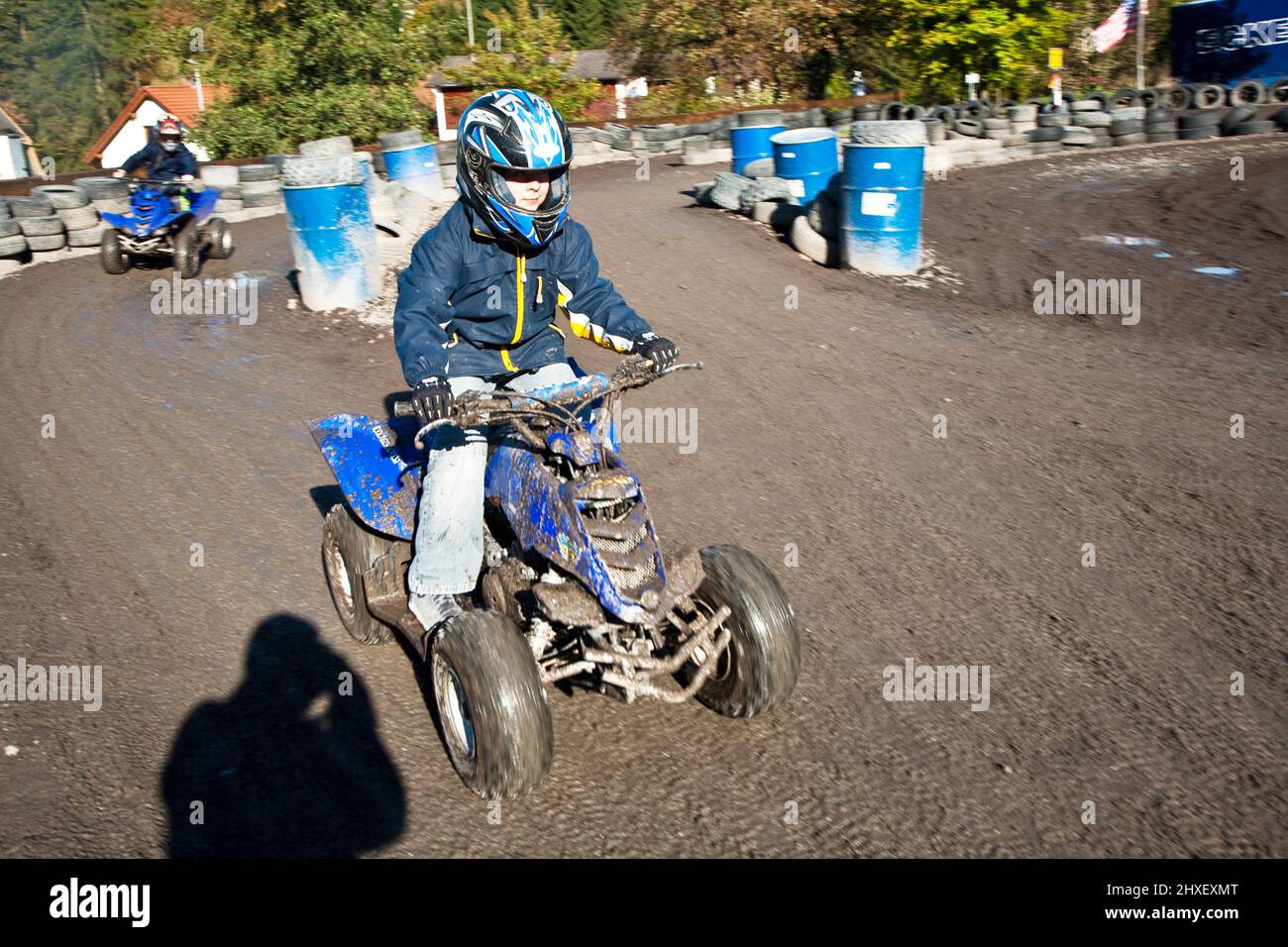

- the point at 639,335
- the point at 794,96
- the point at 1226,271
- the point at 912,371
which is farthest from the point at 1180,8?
the point at 639,335

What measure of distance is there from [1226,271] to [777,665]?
32.8 feet

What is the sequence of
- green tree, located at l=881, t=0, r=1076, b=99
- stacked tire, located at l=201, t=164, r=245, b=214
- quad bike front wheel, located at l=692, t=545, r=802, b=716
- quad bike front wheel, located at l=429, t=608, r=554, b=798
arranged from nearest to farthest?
quad bike front wheel, located at l=429, t=608, r=554, b=798 < quad bike front wheel, located at l=692, t=545, r=802, b=716 < stacked tire, located at l=201, t=164, r=245, b=214 < green tree, located at l=881, t=0, r=1076, b=99

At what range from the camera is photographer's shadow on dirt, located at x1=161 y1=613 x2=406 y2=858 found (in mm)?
3568

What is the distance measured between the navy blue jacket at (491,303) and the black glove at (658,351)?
5.7 inches

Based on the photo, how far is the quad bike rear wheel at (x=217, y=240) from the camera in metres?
14.2

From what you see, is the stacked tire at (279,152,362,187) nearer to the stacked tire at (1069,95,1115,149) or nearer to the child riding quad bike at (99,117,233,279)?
the child riding quad bike at (99,117,233,279)

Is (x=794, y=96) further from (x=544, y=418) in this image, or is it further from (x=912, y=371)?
(x=544, y=418)

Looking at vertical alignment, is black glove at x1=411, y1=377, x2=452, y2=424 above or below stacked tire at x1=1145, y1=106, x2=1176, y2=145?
below

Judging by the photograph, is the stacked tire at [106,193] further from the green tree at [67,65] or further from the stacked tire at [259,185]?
the green tree at [67,65]

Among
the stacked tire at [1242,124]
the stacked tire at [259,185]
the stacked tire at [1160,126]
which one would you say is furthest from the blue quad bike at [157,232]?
the stacked tire at [1242,124]

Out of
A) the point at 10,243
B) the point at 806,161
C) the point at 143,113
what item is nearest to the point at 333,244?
the point at 806,161

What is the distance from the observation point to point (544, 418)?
399 centimetres

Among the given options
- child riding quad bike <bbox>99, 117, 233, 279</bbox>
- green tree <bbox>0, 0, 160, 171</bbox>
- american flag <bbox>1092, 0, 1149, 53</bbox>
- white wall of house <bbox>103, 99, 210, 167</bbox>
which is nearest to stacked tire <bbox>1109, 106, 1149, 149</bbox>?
american flag <bbox>1092, 0, 1149, 53</bbox>

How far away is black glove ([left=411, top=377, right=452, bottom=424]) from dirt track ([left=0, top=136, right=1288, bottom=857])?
1.35 m
